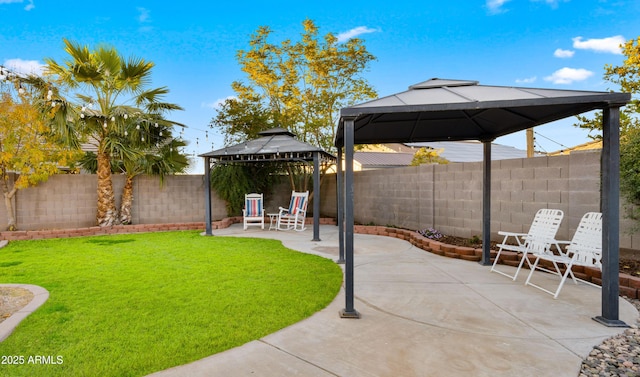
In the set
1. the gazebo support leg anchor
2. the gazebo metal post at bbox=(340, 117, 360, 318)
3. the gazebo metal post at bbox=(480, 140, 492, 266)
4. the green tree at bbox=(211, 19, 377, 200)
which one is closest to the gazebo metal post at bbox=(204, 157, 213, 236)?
the green tree at bbox=(211, 19, 377, 200)

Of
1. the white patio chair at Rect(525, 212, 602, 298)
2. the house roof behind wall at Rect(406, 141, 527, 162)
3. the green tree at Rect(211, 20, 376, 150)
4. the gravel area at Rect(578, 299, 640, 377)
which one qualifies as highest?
the green tree at Rect(211, 20, 376, 150)

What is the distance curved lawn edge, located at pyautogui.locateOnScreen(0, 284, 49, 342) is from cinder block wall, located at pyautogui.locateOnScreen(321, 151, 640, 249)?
21.0 feet

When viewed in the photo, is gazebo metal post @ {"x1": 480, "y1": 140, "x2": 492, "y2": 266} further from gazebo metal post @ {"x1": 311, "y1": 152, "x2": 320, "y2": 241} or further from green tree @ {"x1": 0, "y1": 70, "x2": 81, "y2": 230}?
green tree @ {"x1": 0, "y1": 70, "x2": 81, "y2": 230}

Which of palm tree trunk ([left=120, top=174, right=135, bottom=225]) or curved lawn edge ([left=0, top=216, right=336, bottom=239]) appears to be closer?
curved lawn edge ([left=0, top=216, right=336, bottom=239])

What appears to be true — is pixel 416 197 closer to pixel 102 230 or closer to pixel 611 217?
pixel 611 217

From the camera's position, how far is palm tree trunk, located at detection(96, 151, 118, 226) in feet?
29.0

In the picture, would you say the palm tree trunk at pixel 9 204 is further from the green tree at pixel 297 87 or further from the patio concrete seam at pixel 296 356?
the patio concrete seam at pixel 296 356

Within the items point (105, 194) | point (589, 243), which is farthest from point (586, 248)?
point (105, 194)

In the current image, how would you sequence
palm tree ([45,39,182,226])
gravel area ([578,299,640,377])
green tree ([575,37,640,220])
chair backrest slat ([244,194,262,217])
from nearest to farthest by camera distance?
gravel area ([578,299,640,377]) → green tree ([575,37,640,220]) → palm tree ([45,39,182,226]) → chair backrest slat ([244,194,262,217])

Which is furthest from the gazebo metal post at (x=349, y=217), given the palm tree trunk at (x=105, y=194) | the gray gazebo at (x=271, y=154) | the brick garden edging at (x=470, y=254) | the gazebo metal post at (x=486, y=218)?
the palm tree trunk at (x=105, y=194)

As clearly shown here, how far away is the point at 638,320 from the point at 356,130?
3801 mm

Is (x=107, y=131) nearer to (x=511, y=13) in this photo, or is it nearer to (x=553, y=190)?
(x=553, y=190)

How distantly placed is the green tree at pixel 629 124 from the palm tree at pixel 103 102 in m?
9.33

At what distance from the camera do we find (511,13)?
9.05 m
